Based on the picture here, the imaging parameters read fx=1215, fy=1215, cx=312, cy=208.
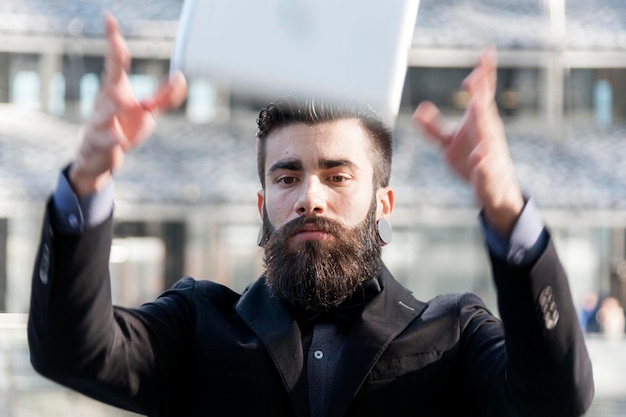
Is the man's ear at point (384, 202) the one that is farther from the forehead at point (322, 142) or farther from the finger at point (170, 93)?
the finger at point (170, 93)

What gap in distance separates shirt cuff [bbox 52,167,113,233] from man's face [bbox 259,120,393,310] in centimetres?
48

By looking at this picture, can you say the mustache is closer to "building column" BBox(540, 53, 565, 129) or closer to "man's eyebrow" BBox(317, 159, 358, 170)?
"man's eyebrow" BBox(317, 159, 358, 170)

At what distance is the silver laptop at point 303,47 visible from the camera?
6.33 ft

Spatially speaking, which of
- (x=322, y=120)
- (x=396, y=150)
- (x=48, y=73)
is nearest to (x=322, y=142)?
(x=322, y=120)

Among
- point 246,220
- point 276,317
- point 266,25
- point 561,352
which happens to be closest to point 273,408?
point 276,317

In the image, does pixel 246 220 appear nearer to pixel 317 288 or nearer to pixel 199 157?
pixel 199 157

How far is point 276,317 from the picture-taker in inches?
98.7

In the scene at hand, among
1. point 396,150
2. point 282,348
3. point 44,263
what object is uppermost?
point 396,150

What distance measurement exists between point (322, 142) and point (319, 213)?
0.52 ft

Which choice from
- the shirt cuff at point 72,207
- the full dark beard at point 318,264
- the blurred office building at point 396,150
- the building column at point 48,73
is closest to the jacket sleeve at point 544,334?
the full dark beard at point 318,264

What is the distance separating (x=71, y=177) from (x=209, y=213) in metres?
10.9

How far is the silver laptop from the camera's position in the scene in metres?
1.93

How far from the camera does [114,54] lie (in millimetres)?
1930

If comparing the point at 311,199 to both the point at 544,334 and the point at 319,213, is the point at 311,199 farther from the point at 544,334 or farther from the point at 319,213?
the point at 544,334
